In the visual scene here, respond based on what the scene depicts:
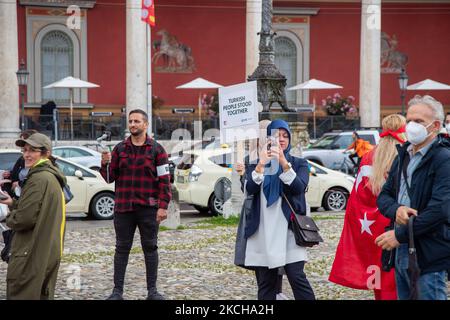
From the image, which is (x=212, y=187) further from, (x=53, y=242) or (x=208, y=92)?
(x=208, y=92)

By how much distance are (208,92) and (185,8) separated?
351 cm

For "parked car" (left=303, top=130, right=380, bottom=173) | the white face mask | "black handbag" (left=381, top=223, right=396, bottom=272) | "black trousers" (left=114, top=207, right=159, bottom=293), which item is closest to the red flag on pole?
"parked car" (left=303, top=130, right=380, bottom=173)

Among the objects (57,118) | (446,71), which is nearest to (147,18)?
(57,118)

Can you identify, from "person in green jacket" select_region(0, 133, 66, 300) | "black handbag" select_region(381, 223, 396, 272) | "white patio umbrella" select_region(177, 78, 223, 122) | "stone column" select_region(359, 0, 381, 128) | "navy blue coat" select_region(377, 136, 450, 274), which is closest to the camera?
"navy blue coat" select_region(377, 136, 450, 274)

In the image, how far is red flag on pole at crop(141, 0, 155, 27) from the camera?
24516 millimetres

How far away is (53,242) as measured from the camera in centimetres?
625

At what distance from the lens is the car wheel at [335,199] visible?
58.2ft

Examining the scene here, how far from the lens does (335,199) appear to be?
17.8 meters

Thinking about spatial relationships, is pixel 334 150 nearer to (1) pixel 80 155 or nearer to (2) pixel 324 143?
(2) pixel 324 143

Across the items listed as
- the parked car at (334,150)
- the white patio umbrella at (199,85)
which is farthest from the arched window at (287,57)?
the parked car at (334,150)

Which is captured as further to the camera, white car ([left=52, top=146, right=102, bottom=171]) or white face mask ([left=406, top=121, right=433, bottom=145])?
white car ([left=52, top=146, right=102, bottom=171])

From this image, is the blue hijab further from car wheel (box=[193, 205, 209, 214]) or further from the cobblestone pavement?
car wheel (box=[193, 205, 209, 214])

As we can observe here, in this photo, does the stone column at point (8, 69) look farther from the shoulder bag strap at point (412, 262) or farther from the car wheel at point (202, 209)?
the shoulder bag strap at point (412, 262)

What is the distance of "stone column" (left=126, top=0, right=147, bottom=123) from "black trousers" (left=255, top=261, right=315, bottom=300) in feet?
70.8
